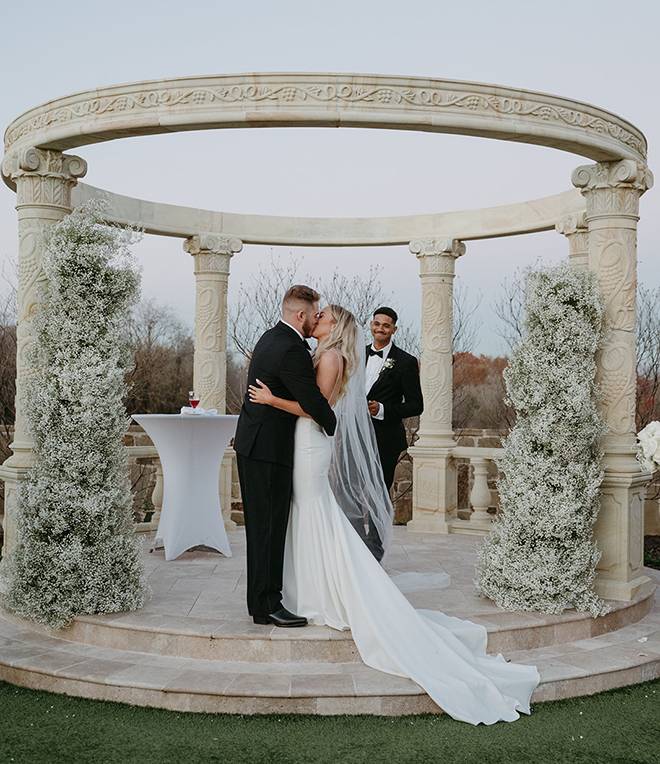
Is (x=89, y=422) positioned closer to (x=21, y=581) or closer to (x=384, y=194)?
(x=21, y=581)

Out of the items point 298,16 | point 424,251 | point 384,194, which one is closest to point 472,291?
point 384,194

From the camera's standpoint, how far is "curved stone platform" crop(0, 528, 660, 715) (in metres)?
4.00

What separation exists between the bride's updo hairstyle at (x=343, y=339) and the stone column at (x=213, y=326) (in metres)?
4.28

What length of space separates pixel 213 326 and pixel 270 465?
15.0 feet

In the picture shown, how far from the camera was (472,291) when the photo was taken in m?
16.3

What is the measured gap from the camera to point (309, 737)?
12.1ft

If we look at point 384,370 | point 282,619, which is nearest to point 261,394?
point 282,619

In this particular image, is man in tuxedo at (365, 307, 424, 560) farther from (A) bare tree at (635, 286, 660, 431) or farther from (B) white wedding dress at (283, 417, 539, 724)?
(A) bare tree at (635, 286, 660, 431)

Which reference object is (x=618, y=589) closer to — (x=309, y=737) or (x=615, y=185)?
(x=309, y=737)

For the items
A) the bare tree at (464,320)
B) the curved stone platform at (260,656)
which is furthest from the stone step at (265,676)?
the bare tree at (464,320)

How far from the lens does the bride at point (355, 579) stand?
161 inches

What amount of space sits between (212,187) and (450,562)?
34.8 ft

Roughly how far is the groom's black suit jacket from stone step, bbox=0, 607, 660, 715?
209 centimetres

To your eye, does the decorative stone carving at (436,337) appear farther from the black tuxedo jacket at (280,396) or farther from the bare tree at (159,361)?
the bare tree at (159,361)
